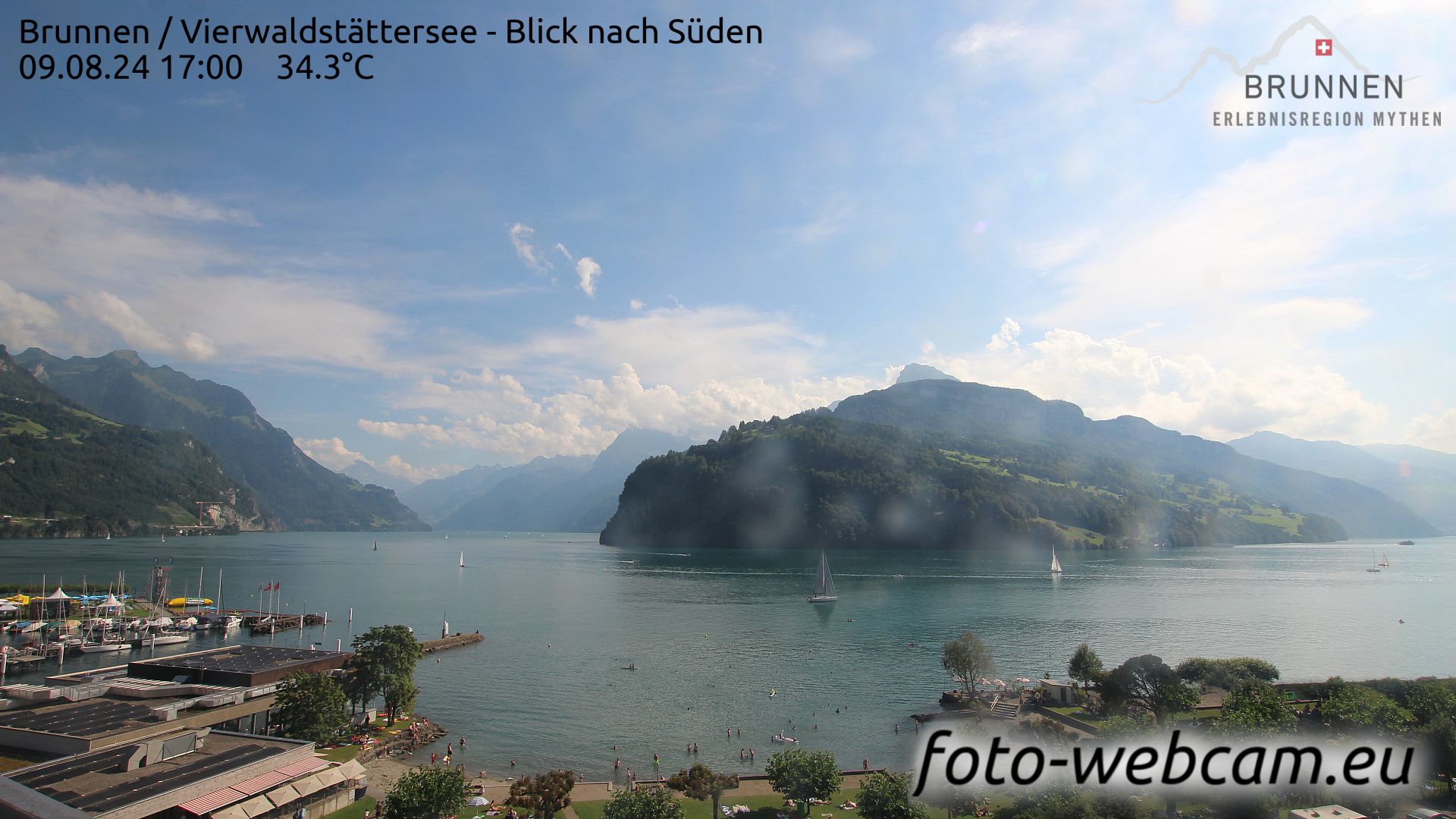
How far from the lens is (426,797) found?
31.5 m

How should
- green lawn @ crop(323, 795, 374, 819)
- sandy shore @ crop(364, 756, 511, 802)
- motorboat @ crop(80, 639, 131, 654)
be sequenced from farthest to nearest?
motorboat @ crop(80, 639, 131, 654) < sandy shore @ crop(364, 756, 511, 802) < green lawn @ crop(323, 795, 374, 819)

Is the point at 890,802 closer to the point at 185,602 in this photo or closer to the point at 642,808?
the point at 642,808

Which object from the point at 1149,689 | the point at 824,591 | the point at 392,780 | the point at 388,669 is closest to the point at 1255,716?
the point at 1149,689

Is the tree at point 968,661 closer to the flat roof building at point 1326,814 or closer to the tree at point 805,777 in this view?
the tree at point 805,777

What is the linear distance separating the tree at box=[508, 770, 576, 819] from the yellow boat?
308ft

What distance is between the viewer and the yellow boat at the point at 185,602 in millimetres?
101500

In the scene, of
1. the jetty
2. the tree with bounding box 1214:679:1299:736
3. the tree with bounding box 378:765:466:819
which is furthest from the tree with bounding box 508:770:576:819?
the jetty

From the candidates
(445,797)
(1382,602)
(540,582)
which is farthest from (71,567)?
(1382,602)

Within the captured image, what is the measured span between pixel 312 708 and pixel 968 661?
151 feet

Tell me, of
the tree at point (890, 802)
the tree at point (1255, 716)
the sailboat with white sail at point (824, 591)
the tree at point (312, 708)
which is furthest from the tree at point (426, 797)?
Result: the sailboat with white sail at point (824, 591)

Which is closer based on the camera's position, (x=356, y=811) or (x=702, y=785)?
(x=702, y=785)

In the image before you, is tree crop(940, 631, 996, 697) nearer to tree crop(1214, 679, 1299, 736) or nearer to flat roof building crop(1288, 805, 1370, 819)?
tree crop(1214, 679, 1299, 736)

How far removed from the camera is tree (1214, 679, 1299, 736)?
3425cm

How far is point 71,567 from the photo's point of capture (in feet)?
466
